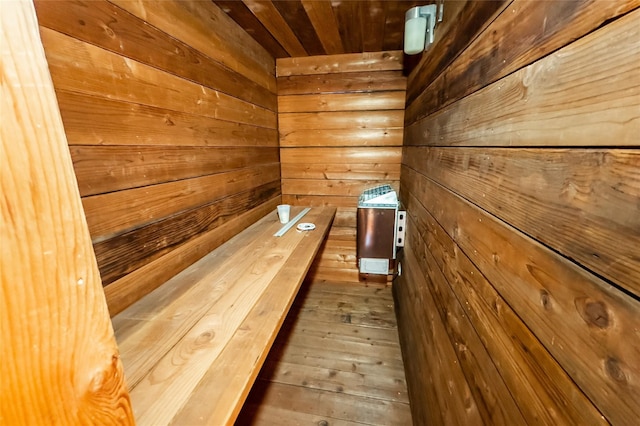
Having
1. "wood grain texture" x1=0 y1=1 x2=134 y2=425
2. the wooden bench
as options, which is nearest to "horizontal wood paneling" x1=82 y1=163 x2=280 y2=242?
the wooden bench

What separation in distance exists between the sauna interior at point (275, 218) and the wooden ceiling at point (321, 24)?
0.07 feet

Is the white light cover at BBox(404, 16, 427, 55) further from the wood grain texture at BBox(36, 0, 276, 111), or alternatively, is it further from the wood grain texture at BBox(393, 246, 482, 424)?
the wood grain texture at BBox(393, 246, 482, 424)

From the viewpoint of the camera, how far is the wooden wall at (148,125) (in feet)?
2.38

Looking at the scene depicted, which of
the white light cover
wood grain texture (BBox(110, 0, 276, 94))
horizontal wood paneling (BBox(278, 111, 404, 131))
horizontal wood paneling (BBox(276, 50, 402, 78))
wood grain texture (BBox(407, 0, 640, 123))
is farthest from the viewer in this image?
horizontal wood paneling (BBox(278, 111, 404, 131))

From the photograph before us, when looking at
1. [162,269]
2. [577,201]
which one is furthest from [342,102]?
[577,201]

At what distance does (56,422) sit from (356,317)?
203 cm

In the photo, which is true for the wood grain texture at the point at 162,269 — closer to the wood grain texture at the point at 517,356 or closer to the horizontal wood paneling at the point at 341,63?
the wood grain texture at the point at 517,356

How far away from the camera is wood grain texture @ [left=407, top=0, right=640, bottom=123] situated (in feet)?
1.15

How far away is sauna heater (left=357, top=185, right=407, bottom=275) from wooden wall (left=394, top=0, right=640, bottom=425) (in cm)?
99

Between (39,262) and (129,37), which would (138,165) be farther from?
(39,262)

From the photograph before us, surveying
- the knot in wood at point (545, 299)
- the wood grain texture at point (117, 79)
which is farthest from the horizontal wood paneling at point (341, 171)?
the knot in wood at point (545, 299)

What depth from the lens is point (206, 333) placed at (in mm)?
751

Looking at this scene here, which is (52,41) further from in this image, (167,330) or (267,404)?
(267,404)

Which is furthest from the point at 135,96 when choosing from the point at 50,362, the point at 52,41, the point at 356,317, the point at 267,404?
the point at 356,317
